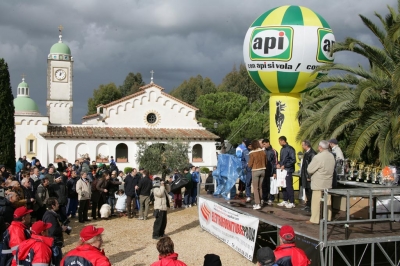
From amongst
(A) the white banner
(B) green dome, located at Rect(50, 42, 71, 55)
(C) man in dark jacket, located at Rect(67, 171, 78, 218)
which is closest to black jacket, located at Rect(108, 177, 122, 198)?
(C) man in dark jacket, located at Rect(67, 171, 78, 218)

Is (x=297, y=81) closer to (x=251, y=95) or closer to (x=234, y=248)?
(x=234, y=248)

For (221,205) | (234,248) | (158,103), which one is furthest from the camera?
(158,103)

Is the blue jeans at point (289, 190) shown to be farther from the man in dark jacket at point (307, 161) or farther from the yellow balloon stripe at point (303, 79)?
the yellow balloon stripe at point (303, 79)

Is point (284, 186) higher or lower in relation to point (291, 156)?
lower

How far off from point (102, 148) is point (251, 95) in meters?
29.4

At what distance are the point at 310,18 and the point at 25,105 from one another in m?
40.1

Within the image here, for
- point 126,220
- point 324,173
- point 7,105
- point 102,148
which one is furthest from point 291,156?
point 102,148

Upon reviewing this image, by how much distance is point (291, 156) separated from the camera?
38.2ft

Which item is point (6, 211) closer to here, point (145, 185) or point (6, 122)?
point (145, 185)

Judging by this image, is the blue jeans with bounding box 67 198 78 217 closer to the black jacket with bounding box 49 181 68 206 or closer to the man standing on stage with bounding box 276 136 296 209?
the black jacket with bounding box 49 181 68 206

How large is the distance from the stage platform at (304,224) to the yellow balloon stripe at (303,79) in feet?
18.2

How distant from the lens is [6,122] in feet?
86.7

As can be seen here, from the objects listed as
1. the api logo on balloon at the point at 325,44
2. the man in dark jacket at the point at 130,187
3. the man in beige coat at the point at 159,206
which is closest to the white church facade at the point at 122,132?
the man in dark jacket at the point at 130,187

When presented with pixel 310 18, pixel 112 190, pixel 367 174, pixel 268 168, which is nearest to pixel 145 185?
pixel 112 190
